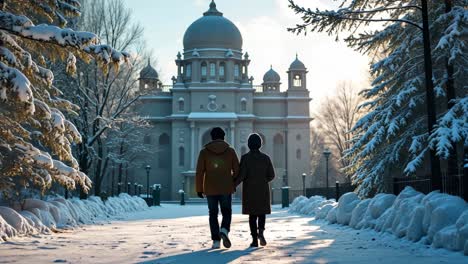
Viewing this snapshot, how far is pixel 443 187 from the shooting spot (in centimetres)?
1242

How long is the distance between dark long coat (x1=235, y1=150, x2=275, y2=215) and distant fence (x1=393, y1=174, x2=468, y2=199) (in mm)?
3188

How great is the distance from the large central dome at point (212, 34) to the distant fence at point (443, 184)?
58.1 metres

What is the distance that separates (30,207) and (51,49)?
17.1 feet

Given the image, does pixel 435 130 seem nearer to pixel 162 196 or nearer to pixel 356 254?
pixel 356 254

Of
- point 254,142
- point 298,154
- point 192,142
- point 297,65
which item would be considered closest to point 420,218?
point 254,142

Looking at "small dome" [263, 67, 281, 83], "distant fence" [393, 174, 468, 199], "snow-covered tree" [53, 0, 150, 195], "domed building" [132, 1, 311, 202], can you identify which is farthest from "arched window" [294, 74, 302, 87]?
"distant fence" [393, 174, 468, 199]

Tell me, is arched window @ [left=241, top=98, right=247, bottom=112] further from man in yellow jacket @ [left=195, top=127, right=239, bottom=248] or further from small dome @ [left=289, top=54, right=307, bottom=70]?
man in yellow jacket @ [left=195, top=127, right=239, bottom=248]

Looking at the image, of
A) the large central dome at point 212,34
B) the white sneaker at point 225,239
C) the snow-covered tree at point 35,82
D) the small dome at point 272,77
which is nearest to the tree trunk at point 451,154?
the white sneaker at point 225,239

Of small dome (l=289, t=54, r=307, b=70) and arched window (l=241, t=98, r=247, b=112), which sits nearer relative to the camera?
arched window (l=241, t=98, r=247, b=112)

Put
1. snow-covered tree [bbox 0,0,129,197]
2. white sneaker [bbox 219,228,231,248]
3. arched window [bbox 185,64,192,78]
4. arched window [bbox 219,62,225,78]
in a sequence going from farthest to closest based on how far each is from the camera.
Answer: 1. arched window [bbox 185,64,192,78]
2. arched window [bbox 219,62,225,78]
3. white sneaker [bbox 219,228,231,248]
4. snow-covered tree [bbox 0,0,129,197]

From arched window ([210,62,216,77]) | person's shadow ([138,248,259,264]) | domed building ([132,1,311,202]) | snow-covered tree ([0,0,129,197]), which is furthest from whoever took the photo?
arched window ([210,62,216,77])

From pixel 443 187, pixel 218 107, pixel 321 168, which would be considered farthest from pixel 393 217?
pixel 321 168

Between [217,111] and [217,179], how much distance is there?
6090cm

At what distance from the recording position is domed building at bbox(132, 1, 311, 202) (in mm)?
69250
